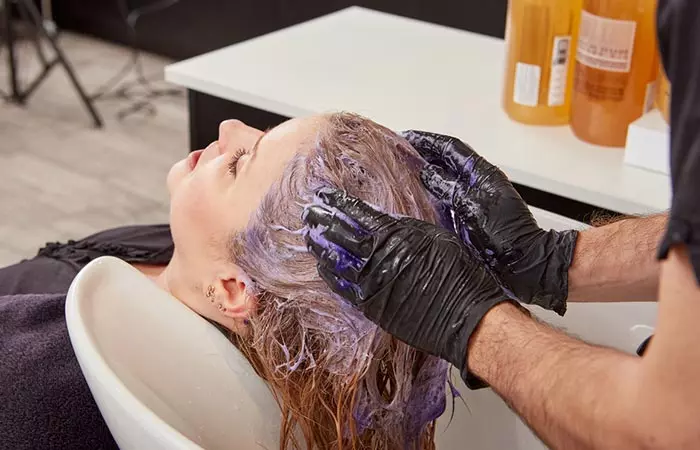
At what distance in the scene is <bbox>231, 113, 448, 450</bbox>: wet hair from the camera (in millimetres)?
1012

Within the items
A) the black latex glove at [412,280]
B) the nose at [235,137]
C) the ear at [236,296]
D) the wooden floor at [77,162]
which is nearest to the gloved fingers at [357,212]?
the black latex glove at [412,280]

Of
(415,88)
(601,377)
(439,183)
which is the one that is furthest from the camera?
(415,88)

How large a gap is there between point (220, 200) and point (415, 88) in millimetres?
657

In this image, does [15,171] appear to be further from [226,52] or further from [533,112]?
[533,112]

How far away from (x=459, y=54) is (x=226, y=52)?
0.49 metres

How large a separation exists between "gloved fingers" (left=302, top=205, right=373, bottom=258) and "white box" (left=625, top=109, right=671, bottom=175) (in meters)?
0.66

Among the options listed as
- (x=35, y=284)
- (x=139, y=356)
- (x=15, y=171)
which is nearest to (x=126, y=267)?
(x=139, y=356)

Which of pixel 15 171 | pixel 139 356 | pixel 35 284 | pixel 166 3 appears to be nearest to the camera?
pixel 139 356

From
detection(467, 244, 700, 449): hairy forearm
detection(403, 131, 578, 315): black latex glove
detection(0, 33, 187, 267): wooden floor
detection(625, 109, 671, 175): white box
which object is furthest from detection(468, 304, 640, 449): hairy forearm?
detection(0, 33, 187, 267): wooden floor

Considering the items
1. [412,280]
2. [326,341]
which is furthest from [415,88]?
[412,280]

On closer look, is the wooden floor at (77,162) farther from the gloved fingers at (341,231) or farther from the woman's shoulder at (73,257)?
the gloved fingers at (341,231)

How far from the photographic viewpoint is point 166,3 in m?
3.91

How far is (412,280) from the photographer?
33.4 inches

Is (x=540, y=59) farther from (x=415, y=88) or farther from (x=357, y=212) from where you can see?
(x=357, y=212)
